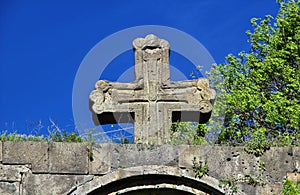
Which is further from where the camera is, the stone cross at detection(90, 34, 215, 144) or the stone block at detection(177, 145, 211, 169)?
the stone cross at detection(90, 34, 215, 144)

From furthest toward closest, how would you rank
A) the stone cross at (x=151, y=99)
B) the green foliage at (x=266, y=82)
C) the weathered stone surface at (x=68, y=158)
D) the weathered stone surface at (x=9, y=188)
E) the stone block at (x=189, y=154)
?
the green foliage at (x=266, y=82), the stone cross at (x=151, y=99), the stone block at (x=189, y=154), the weathered stone surface at (x=68, y=158), the weathered stone surface at (x=9, y=188)

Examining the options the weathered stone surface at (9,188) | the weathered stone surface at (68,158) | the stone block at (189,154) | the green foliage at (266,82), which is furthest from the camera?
the green foliage at (266,82)

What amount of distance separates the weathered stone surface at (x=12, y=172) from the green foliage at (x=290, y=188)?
119 inches

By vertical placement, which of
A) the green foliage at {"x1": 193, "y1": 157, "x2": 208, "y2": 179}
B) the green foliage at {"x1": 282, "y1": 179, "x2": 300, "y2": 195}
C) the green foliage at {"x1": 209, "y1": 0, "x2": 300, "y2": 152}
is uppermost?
the green foliage at {"x1": 209, "y1": 0, "x2": 300, "y2": 152}

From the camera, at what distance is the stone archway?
9.75 meters

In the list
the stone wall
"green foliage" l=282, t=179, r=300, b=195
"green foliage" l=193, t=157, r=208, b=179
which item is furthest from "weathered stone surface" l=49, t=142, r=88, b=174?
"green foliage" l=282, t=179, r=300, b=195

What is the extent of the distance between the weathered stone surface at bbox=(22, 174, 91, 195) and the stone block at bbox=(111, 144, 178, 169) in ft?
1.51

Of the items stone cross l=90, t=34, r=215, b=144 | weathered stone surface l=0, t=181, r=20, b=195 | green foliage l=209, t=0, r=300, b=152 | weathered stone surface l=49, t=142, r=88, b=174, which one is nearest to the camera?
weathered stone surface l=0, t=181, r=20, b=195

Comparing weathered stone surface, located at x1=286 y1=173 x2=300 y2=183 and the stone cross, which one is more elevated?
the stone cross

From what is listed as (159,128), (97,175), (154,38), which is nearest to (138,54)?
(154,38)

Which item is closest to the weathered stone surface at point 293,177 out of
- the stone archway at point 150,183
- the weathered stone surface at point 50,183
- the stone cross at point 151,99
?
the stone archway at point 150,183

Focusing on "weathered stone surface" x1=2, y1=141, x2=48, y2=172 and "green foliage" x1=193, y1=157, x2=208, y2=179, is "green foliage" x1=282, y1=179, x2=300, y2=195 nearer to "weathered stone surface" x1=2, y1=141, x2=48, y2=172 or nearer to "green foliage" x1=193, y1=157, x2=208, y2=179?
"green foliage" x1=193, y1=157, x2=208, y2=179

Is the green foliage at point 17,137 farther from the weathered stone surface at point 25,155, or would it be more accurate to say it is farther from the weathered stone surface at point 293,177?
the weathered stone surface at point 293,177

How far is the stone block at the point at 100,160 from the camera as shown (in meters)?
9.81
